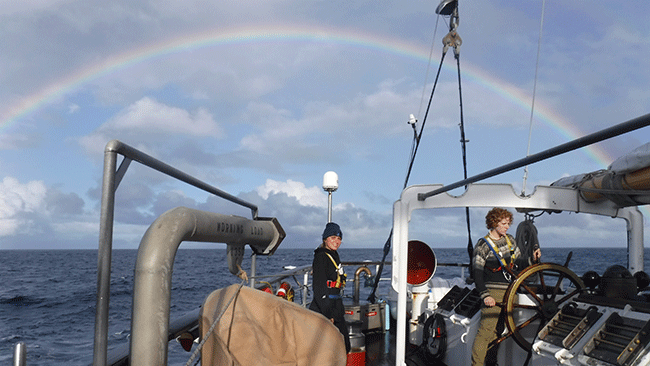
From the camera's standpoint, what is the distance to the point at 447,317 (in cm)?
675

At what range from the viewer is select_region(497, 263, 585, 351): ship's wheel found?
5.11 metres

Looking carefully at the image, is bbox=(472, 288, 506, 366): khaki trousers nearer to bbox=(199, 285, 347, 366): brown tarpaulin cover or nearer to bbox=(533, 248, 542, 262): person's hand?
bbox=(533, 248, 542, 262): person's hand

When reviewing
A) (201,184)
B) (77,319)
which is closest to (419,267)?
(201,184)

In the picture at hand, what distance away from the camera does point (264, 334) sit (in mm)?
2881

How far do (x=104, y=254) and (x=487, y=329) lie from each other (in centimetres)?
453

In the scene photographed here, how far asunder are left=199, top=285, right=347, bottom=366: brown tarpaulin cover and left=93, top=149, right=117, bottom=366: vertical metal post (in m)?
0.70

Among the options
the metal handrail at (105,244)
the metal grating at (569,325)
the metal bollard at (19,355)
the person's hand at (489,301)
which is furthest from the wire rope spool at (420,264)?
the metal bollard at (19,355)

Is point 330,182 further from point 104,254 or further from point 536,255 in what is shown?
point 104,254

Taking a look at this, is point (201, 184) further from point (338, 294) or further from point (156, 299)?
point (338, 294)

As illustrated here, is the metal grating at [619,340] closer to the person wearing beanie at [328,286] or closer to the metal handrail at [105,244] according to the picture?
the person wearing beanie at [328,286]

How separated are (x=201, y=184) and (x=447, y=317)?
4404 mm

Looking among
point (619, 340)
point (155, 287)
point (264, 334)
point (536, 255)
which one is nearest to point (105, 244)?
point (155, 287)

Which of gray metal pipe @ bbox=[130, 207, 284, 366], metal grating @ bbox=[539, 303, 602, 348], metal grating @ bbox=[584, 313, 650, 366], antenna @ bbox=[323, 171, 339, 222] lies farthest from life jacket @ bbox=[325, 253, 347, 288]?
antenna @ bbox=[323, 171, 339, 222]

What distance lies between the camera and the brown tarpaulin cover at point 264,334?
109 inches
